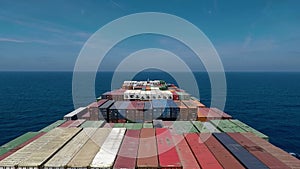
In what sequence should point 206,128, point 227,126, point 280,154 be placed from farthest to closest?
1. point 227,126
2. point 206,128
3. point 280,154

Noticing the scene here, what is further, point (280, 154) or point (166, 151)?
point (280, 154)

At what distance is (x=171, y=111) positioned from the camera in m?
35.7

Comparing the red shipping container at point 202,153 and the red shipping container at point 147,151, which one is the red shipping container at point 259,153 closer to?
the red shipping container at point 202,153

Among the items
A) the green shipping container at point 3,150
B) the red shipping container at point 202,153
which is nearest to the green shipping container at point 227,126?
the red shipping container at point 202,153

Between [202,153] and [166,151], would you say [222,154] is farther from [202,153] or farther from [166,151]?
[166,151]

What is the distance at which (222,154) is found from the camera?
19.3 meters

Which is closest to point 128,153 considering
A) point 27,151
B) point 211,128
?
point 27,151

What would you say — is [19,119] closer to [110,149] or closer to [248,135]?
[110,149]

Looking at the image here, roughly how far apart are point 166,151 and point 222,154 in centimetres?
535

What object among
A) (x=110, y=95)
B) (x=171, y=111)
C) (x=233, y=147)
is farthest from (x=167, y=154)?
(x=110, y=95)

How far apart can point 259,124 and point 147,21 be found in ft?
151

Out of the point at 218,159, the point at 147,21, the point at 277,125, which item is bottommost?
the point at 277,125

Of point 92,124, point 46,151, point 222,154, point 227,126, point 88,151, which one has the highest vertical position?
point 46,151

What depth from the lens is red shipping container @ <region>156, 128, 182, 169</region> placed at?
1641 cm
